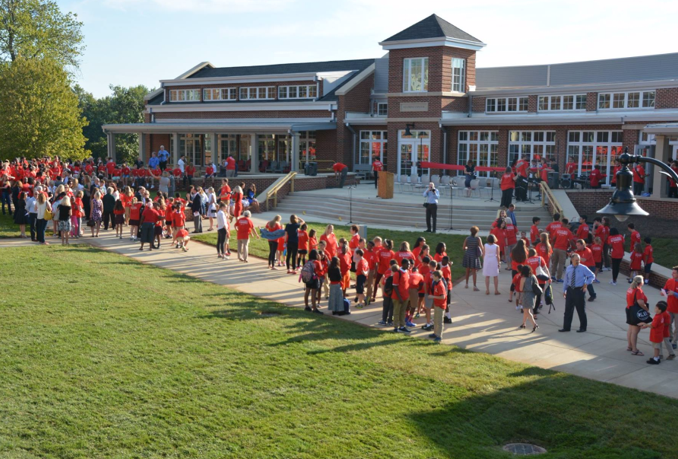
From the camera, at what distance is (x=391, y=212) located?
28938 millimetres

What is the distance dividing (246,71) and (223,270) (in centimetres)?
3322

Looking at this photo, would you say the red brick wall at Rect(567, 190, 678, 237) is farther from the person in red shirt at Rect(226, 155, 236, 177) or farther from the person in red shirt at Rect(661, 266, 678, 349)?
the person in red shirt at Rect(226, 155, 236, 177)

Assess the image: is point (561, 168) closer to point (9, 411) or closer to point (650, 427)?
point (650, 427)

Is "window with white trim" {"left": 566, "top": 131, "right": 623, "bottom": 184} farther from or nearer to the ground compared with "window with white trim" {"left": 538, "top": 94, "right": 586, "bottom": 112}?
nearer to the ground

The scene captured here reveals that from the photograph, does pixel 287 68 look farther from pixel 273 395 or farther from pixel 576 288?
pixel 273 395

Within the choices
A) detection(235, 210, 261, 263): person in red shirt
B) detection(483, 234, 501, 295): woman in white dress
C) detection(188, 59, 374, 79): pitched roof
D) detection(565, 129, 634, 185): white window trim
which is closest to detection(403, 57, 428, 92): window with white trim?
detection(188, 59, 374, 79): pitched roof

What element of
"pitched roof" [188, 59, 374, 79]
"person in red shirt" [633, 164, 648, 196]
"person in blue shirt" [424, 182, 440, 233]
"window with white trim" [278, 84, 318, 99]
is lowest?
"person in blue shirt" [424, 182, 440, 233]

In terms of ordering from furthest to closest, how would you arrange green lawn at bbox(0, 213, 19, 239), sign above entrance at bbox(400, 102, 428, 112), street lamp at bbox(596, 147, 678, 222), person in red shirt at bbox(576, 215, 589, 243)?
sign above entrance at bbox(400, 102, 428, 112) → green lawn at bbox(0, 213, 19, 239) → person in red shirt at bbox(576, 215, 589, 243) → street lamp at bbox(596, 147, 678, 222)

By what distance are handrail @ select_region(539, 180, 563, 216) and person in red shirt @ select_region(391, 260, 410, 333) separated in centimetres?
1283

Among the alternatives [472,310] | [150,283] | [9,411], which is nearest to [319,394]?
[9,411]

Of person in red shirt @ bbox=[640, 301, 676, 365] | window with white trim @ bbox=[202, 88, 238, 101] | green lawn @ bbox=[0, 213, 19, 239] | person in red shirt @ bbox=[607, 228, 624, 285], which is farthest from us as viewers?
window with white trim @ bbox=[202, 88, 238, 101]

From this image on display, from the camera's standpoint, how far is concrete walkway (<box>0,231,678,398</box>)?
12094mm

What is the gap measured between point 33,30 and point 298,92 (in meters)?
19.4

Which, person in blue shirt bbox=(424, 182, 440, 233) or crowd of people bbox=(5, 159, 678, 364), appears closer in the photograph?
crowd of people bbox=(5, 159, 678, 364)
